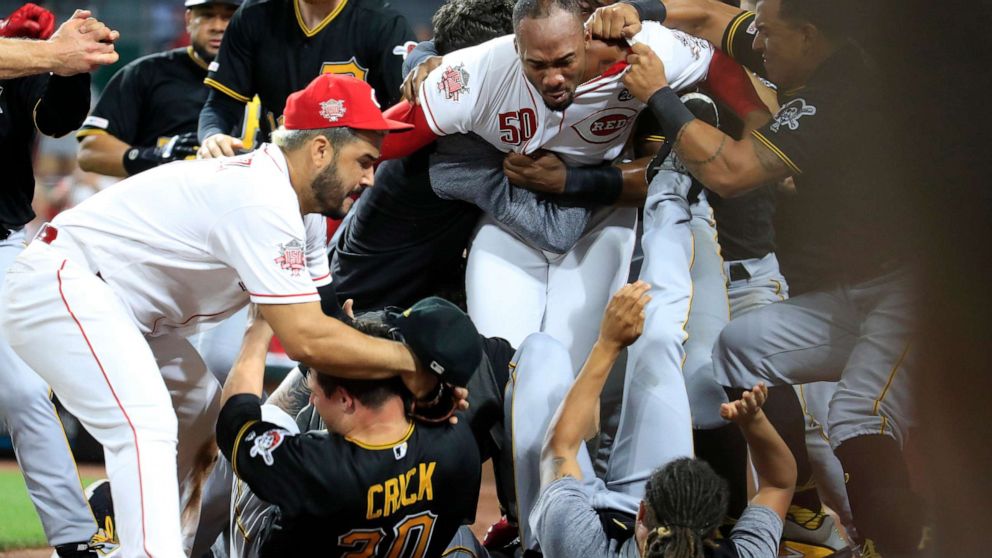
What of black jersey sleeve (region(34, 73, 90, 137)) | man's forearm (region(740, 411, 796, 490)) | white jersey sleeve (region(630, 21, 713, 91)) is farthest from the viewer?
black jersey sleeve (region(34, 73, 90, 137))

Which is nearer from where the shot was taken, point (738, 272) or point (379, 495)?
point (379, 495)

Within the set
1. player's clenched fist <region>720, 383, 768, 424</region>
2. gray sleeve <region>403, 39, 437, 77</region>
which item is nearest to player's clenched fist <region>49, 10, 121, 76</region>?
gray sleeve <region>403, 39, 437, 77</region>

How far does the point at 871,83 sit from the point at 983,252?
53 centimetres

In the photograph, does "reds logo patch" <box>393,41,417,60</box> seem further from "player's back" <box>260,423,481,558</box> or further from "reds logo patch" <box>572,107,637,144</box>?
"player's back" <box>260,423,481,558</box>

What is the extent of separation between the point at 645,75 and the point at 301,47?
1437mm

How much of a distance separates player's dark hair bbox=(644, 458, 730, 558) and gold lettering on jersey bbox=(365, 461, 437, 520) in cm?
51

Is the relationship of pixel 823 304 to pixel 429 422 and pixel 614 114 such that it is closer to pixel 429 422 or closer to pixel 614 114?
pixel 614 114

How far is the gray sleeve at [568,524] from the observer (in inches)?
96.0

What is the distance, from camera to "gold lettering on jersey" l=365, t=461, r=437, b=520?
7.92ft

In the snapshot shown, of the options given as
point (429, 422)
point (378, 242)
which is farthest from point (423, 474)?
point (378, 242)

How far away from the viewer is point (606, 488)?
275cm

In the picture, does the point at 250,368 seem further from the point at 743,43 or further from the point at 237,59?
the point at 743,43

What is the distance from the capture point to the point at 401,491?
244 centimetres

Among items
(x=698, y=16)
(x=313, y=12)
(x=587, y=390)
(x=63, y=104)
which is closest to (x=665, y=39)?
(x=698, y=16)
